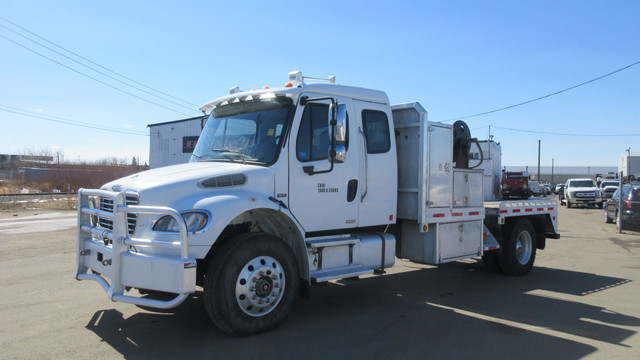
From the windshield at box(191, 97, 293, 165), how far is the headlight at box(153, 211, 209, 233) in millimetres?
1080

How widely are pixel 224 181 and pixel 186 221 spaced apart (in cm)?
65

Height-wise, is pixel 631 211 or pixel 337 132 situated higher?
pixel 337 132

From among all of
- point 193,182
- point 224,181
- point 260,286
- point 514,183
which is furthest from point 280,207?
point 514,183

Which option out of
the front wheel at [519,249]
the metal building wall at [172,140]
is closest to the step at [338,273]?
the front wheel at [519,249]

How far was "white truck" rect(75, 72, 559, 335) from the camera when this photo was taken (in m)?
4.53

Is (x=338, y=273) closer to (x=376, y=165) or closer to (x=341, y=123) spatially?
(x=376, y=165)

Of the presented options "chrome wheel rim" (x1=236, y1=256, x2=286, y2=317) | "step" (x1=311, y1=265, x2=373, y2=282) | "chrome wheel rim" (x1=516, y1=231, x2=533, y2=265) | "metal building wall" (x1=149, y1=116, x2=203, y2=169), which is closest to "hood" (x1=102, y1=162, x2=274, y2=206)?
"chrome wheel rim" (x1=236, y1=256, x2=286, y2=317)

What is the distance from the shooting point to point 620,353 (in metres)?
4.69

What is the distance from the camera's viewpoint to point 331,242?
5.69 metres

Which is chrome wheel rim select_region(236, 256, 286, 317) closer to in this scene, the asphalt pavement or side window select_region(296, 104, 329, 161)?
the asphalt pavement

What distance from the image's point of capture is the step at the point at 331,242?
5510 mm

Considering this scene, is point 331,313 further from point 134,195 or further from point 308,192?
point 134,195

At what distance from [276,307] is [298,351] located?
2.12 ft

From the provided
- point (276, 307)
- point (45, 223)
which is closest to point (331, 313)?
point (276, 307)
